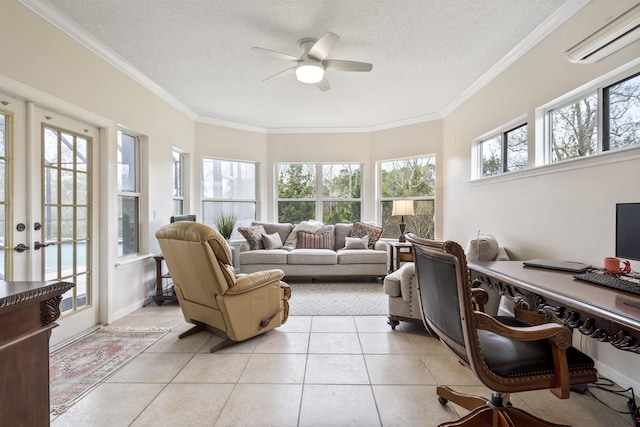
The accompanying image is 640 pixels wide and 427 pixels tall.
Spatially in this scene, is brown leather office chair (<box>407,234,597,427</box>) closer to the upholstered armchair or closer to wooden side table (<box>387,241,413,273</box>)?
the upholstered armchair

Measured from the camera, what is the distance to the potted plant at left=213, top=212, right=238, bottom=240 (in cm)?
500

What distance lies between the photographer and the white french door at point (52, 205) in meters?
2.19

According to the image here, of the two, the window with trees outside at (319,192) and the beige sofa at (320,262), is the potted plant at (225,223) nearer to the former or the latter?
the beige sofa at (320,262)

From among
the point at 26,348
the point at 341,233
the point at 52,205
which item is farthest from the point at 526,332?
the point at 341,233

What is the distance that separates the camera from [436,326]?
60.2 inches

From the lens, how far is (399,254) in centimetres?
483

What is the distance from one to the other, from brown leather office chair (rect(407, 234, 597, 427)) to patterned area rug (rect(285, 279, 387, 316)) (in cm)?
194

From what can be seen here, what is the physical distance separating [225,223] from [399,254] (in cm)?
299

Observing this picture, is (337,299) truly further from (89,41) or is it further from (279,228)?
(89,41)

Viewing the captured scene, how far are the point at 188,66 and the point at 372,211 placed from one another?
3835mm

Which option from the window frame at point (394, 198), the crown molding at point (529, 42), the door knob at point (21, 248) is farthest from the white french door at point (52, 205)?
the window frame at point (394, 198)

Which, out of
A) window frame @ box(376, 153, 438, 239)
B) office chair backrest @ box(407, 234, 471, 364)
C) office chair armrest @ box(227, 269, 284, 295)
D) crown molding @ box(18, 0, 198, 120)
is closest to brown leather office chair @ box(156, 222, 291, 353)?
office chair armrest @ box(227, 269, 284, 295)

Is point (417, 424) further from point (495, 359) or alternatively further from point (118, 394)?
point (118, 394)

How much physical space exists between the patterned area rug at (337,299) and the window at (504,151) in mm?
2155
